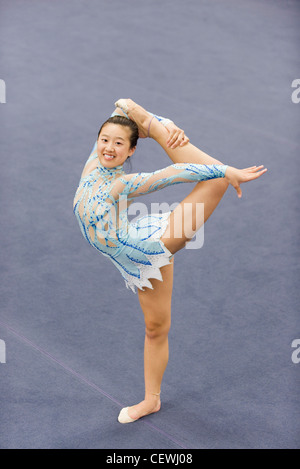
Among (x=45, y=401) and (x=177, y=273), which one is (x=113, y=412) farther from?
(x=177, y=273)

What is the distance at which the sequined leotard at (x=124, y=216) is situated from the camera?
8.46 feet

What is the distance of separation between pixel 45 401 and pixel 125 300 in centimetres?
82

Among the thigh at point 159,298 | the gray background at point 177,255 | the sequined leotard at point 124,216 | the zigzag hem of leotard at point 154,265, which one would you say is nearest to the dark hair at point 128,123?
the sequined leotard at point 124,216

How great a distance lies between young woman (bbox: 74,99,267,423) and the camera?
2.59 meters

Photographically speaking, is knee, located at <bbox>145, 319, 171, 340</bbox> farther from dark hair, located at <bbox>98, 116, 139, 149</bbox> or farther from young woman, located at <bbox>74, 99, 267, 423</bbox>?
dark hair, located at <bbox>98, 116, 139, 149</bbox>

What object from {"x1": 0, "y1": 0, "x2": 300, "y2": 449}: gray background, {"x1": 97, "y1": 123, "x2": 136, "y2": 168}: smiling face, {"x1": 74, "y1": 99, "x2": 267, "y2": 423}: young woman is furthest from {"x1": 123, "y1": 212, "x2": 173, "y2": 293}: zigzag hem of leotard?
{"x1": 0, "y1": 0, "x2": 300, "y2": 449}: gray background

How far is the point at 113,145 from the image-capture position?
2611 mm

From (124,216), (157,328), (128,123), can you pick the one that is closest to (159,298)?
(157,328)

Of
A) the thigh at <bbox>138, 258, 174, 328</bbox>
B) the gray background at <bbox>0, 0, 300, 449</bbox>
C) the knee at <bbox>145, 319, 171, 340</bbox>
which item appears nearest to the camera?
the thigh at <bbox>138, 258, 174, 328</bbox>

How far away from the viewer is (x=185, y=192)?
462 cm

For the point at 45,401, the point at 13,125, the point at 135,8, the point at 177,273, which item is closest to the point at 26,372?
the point at 45,401

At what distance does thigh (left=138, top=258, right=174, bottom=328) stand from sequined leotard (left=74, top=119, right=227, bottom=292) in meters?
0.05

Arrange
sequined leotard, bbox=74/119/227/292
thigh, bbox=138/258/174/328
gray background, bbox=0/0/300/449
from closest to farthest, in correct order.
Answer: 1. sequined leotard, bbox=74/119/227/292
2. thigh, bbox=138/258/174/328
3. gray background, bbox=0/0/300/449

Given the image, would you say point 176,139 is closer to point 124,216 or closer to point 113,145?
point 113,145
